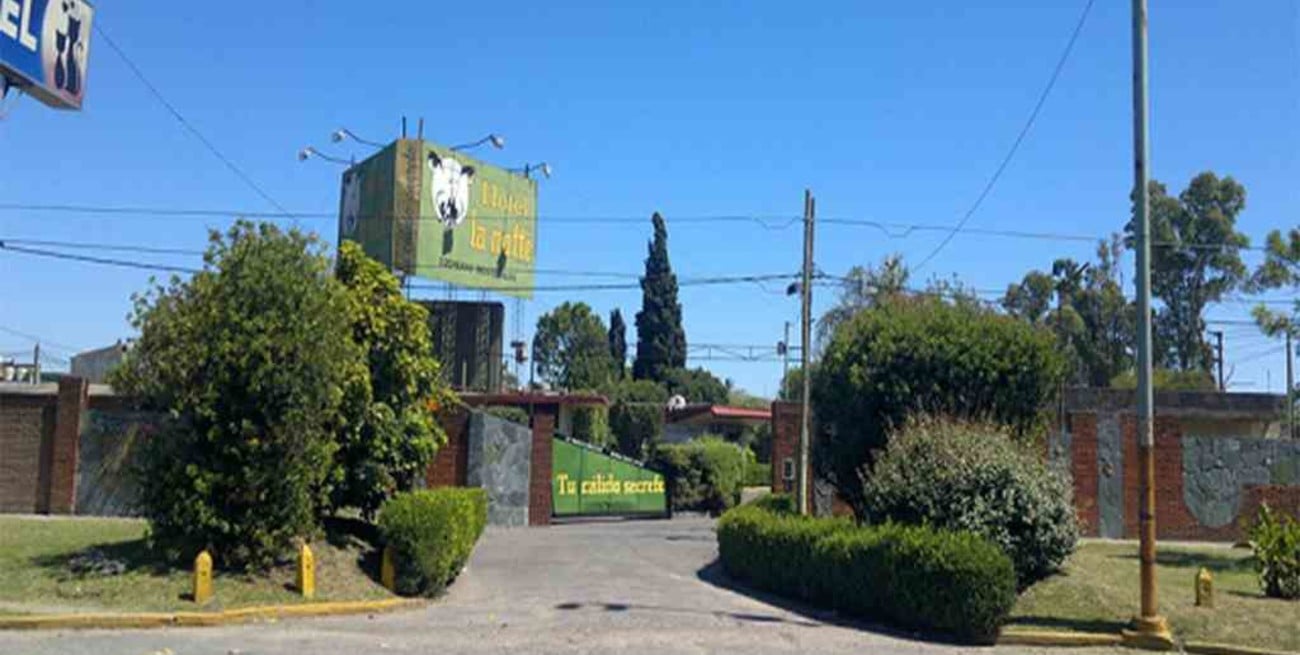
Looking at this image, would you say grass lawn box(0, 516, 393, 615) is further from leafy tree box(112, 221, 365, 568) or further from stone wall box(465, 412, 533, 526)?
stone wall box(465, 412, 533, 526)

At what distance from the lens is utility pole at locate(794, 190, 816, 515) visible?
2605 centimetres

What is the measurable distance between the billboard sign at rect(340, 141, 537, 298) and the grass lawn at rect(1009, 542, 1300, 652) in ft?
89.7

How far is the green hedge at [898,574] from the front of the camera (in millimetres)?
14422

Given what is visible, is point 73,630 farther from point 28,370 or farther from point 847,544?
point 28,370

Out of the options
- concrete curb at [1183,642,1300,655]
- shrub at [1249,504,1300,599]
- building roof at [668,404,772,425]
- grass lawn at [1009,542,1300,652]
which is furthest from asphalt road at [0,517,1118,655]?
building roof at [668,404,772,425]

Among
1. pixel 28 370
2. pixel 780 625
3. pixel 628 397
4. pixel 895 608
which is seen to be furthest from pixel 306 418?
pixel 628 397

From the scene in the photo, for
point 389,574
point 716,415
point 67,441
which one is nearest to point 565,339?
point 716,415

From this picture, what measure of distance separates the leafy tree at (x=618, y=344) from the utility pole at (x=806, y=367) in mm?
61701

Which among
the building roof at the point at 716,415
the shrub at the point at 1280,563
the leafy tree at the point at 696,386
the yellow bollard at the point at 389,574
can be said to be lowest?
the yellow bollard at the point at 389,574

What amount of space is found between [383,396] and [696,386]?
73.2 metres

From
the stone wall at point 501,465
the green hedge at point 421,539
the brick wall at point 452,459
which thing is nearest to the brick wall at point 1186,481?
the stone wall at point 501,465

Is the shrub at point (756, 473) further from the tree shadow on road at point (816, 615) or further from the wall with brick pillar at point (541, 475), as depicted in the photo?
the tree shadow on road at point (816, 615)

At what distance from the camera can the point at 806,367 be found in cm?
2597

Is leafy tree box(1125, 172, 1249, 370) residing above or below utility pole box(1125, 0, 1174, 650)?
above
